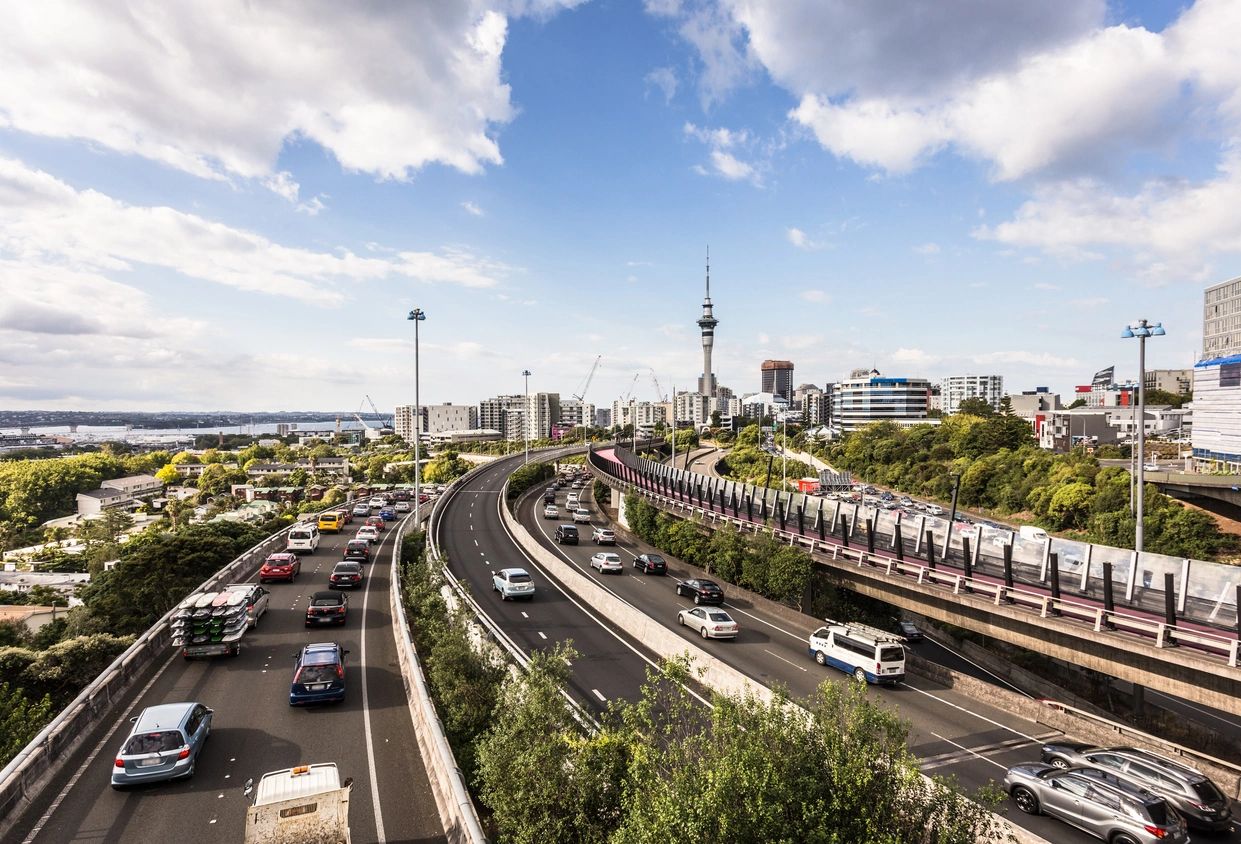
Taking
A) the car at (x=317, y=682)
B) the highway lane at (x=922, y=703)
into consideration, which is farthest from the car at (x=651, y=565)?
the car at (x=317, y=682)

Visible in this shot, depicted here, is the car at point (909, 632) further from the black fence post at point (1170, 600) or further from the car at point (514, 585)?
the car at point (514, 585)

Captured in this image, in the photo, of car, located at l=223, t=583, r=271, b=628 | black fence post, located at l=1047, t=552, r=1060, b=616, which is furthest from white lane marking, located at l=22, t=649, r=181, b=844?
black fence post, located at l=1047, t=552, r=1060, b=616

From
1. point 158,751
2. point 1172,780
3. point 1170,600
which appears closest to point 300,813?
point 158,751

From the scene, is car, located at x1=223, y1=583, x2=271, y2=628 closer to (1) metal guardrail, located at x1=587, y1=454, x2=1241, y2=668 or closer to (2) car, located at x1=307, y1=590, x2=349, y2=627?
(2) car, located at x1=307, y1=590, x2=349, y2=627

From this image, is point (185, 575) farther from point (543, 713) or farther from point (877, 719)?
point (877, 719)

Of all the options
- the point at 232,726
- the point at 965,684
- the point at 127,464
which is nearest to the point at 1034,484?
the point at 965,684

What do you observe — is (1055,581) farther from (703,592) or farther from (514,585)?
(514,585)

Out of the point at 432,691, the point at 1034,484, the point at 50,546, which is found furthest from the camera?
the point at 50,546
